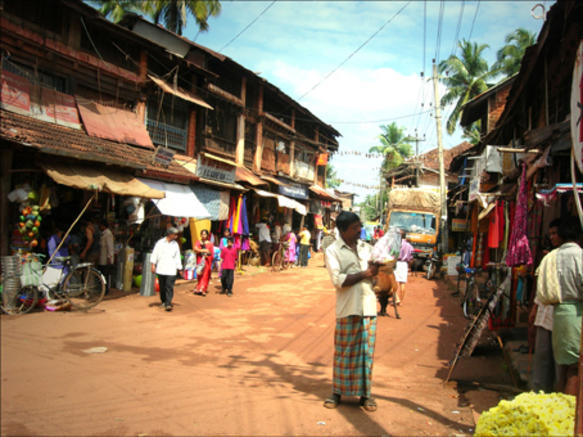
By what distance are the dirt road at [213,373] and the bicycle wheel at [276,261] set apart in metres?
7.44

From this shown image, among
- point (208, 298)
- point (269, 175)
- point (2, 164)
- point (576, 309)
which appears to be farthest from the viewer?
point (269, 175)

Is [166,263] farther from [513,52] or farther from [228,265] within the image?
[513,52]

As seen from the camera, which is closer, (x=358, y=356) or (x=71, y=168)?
(x=358, y=356)

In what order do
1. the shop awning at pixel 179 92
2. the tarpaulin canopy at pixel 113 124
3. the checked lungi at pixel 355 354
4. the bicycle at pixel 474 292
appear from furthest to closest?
the shop awning at pixel 179 92 → the tarpaulin canopy at pixel 113 124 → the bicycle at pixel 474 292 → the checked lungi at pixel 355 354

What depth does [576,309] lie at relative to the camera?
3.73 meters

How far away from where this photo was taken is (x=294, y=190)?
21094 mm

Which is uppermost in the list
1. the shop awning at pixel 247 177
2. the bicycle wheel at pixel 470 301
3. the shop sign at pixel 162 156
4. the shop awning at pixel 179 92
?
the shop awning at pixel 179 92

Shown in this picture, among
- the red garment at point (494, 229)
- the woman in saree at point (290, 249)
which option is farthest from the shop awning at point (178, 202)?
the red garment at point (494, 229)

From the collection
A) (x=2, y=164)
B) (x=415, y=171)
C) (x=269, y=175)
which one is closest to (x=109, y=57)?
(x=2, y=164)

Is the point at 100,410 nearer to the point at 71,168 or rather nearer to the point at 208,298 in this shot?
the point at 71,168

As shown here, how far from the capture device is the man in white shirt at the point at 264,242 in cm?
1770

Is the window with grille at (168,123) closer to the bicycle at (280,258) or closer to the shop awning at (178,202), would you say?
the shop awning at (178,202)

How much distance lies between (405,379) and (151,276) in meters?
6.77

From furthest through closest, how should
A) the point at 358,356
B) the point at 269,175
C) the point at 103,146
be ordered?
1. the point at 269,175
2. the point at 103,146
3. the point at 358,356
